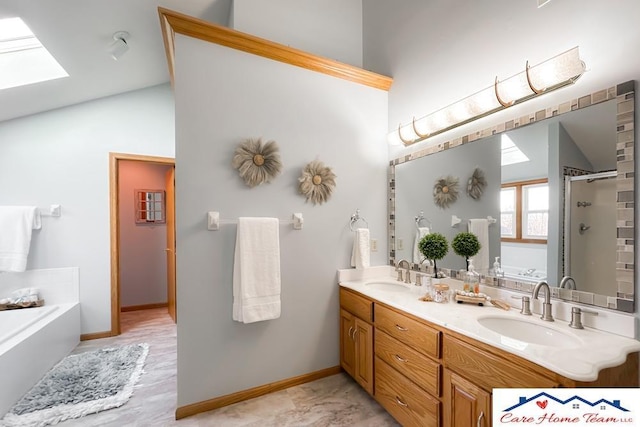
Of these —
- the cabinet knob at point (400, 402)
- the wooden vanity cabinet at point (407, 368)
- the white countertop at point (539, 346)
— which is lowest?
the cabinet knob at point (400, 402)

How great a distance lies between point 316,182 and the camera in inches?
86.9

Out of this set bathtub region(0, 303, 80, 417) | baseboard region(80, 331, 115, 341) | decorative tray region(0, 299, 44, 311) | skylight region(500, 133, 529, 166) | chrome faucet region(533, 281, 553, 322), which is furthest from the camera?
baseboard region(80, 331, 115, 341)

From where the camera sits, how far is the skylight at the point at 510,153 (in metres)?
1.58

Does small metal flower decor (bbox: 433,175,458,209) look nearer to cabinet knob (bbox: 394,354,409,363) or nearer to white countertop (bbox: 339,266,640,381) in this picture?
white countertop (bbox: 339,266,640,381)

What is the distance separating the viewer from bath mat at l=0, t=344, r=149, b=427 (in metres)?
1.79

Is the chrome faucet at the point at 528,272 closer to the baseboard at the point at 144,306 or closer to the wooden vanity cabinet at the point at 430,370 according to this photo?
the wooden vanity cabinet at the point at 430,370

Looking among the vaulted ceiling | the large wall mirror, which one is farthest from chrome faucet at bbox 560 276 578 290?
the vaulted ceiling

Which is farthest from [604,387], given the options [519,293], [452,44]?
[452,44]

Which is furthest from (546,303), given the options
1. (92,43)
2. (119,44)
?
(92,43)

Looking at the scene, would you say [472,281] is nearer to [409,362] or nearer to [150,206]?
[409,362]

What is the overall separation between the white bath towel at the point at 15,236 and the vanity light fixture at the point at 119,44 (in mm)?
1767

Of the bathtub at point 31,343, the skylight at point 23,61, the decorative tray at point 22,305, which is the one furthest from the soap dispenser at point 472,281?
the decorative tray at point 22,305

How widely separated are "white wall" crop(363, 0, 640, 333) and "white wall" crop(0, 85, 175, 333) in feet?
9.17

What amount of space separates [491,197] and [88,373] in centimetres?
335
